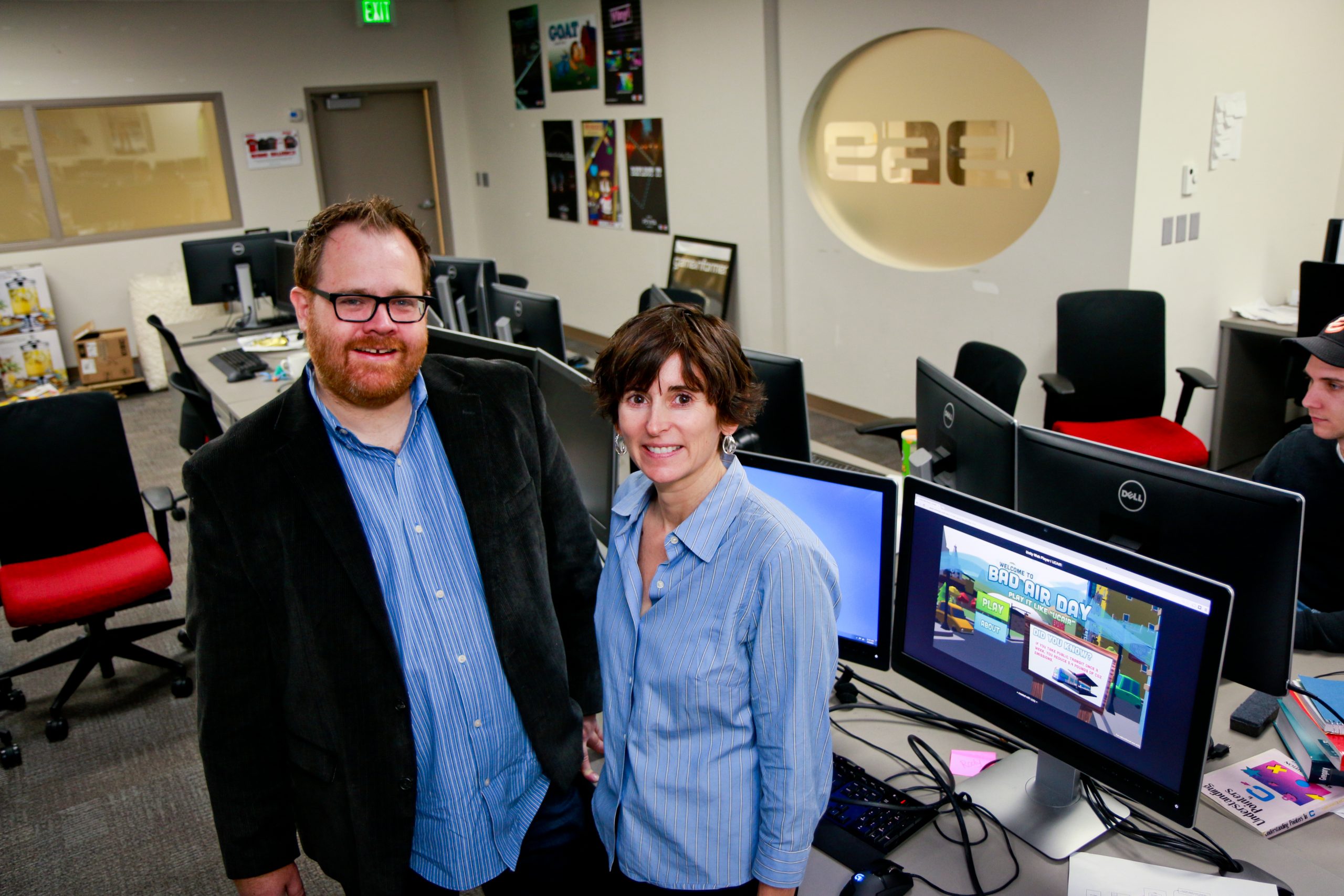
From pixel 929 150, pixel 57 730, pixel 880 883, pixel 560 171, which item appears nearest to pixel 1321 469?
pixel 880 883

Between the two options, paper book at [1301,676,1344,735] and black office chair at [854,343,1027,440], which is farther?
black office chair at [854,343,1027,440]

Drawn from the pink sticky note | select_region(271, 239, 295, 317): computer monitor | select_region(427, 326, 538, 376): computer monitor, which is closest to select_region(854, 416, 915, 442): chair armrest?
select_region(427, 326, 538, 376): computer monitor

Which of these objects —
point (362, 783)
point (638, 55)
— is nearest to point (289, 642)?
point (362, 783)

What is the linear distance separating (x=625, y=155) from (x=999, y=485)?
5.73 m

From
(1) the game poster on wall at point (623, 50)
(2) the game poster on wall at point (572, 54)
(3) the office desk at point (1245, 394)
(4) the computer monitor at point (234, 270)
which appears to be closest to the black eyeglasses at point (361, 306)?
(3) the office desk at point (1245, 394)

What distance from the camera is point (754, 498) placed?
4.51 feet

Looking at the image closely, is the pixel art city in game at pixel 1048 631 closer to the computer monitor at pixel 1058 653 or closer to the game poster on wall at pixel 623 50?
the computer monitor at pixel 1058 653

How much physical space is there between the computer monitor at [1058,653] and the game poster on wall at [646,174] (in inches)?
219

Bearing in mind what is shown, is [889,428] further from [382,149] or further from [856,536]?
[382,149]

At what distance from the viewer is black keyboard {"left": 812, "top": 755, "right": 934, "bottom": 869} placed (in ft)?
5.14

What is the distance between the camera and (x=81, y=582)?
3.26m

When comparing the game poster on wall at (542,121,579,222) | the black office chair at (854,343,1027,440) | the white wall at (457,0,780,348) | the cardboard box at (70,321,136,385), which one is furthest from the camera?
the game poster on wall at (542,121,579,222)

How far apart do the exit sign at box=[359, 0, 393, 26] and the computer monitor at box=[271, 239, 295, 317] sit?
3.02 meters

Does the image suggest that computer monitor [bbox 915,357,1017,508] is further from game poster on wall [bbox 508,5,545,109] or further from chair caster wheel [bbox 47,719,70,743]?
game poster on wall [bbox 508,5,545,109]
